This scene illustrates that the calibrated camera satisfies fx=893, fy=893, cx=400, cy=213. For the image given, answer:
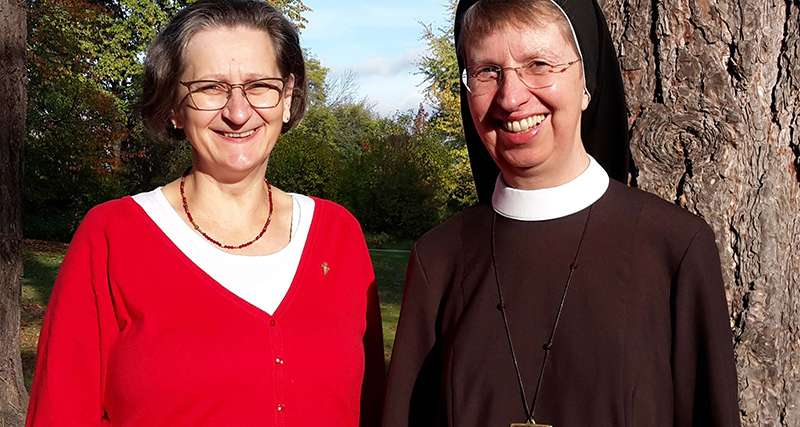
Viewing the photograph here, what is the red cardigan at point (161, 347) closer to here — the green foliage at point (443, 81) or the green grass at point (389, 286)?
the green grass at point (389, 286)

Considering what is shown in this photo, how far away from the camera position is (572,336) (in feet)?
6.98

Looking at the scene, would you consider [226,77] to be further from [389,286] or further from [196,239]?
[389,286]

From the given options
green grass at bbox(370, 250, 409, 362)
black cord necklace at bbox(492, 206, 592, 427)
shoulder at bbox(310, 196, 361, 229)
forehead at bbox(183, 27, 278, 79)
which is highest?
forehead at bbox(183, 27, 278, 79)

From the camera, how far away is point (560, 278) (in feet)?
7.14

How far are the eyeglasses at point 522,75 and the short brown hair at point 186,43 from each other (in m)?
0.77

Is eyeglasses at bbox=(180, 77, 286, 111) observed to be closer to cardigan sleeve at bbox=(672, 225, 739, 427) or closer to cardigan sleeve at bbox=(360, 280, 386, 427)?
cardigan sleeve at bbox=(360, 280, 386, 427)

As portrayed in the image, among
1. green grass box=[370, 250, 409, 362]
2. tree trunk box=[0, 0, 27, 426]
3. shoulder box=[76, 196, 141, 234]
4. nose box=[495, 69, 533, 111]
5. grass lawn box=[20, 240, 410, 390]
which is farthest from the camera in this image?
green grass box=[370, 250, 409, 362]

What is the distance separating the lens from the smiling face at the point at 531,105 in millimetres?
2123

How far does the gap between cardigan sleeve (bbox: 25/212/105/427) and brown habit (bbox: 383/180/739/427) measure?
82 cm

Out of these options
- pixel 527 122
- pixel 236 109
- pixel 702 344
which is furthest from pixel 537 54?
pixel 236 109

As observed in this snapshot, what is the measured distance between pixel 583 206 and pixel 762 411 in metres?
0.89

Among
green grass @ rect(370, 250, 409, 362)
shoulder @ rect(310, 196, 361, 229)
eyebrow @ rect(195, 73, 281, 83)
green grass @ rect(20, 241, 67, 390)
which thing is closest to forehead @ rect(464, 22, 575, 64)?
eyebrow @ rect(195, 73, 281, 83)

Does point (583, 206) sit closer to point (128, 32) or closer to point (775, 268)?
point (775, 268)

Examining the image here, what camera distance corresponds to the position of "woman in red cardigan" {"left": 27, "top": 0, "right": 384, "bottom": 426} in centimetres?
243
